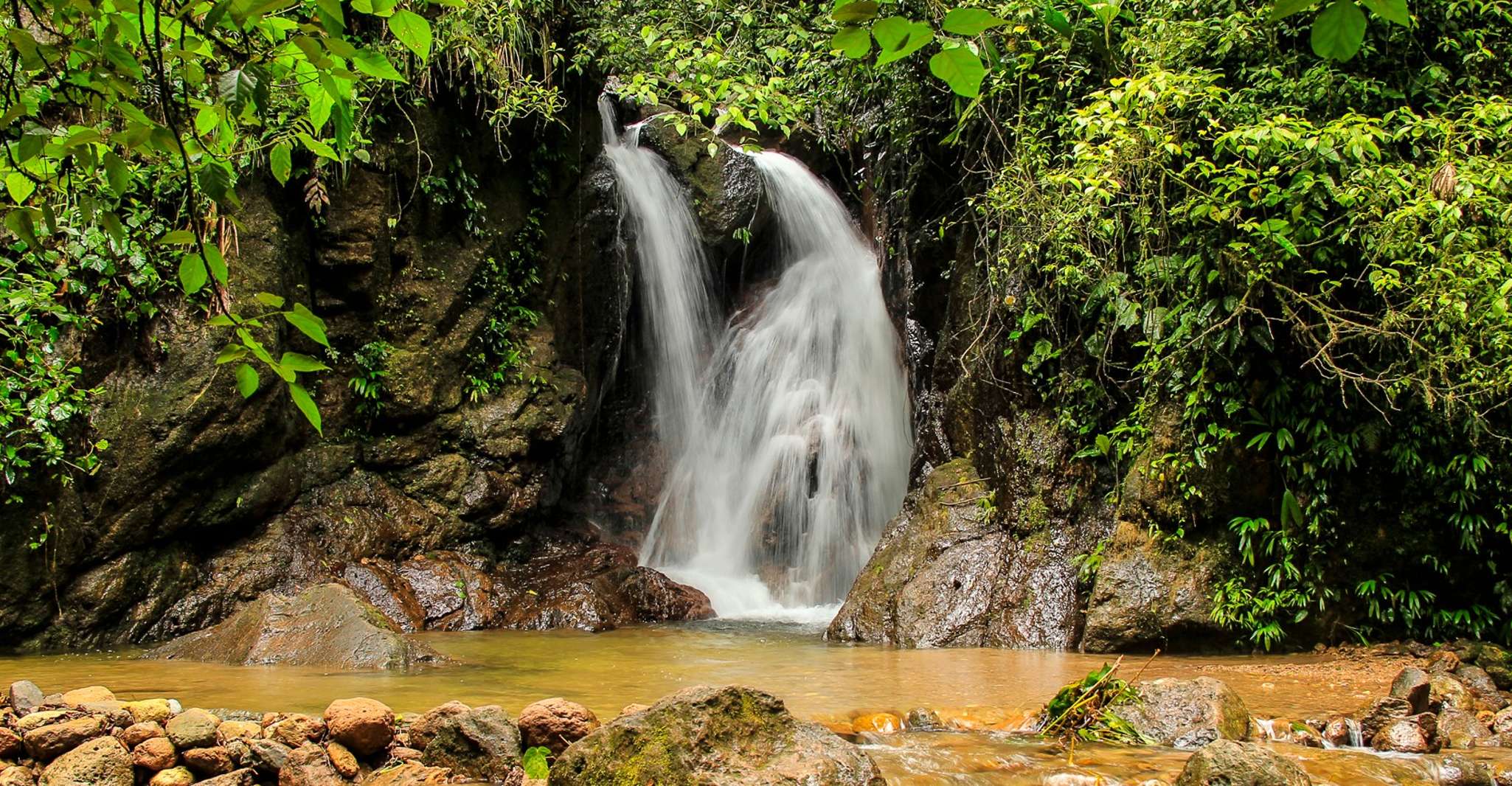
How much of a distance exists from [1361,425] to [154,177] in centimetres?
903

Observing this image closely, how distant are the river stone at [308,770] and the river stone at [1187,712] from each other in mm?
3144

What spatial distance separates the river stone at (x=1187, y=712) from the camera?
151 inches

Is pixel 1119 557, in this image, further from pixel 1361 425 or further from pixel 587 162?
pixel 587 162

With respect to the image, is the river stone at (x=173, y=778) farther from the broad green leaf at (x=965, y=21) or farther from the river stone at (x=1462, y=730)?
the river stone at (x=1462, y=730)

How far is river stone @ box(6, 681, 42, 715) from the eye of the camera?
3580mm

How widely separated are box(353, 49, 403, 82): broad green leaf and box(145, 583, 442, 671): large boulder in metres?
4.81

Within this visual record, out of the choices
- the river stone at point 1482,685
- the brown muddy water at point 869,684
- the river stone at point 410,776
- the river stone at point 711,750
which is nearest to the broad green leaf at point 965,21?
the river stone at point 711,750

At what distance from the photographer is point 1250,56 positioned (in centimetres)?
655

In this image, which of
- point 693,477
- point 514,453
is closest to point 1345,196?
point 514,453

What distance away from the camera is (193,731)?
3350mm

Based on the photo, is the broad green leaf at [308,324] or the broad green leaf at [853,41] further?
the broad green leaf at [308,324]

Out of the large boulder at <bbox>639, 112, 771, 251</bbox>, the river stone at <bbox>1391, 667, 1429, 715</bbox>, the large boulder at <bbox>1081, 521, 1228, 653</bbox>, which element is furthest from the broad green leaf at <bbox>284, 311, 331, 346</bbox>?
the large boulder at <bbox>639, 112, 771, 251</bbox>

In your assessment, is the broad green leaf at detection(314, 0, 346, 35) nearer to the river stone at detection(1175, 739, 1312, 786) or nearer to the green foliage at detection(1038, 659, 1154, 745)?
the river stone at detection(1175, 739, 1312, 786)

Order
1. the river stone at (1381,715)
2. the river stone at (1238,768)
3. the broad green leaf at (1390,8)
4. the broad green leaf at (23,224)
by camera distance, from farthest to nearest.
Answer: the river stone at (1381,715) → the river stone at (1238,768) → the broad green leaf at (23,224) → the broad green leaf at (1390,8)
